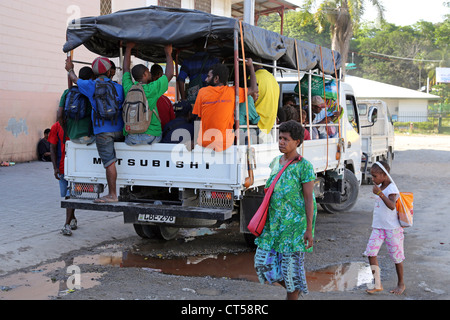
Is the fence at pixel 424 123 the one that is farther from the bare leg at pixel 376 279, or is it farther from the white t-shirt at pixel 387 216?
the bare leg at pixel 376 279

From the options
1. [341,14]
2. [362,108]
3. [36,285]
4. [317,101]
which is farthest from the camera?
[341,14]

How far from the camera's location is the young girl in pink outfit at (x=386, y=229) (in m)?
5.08

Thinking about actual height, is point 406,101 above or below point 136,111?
above

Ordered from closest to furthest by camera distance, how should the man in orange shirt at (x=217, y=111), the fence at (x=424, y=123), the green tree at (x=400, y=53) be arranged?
the man in orange shirt at (x=217, y=111)
the fence at (x=424, y=123)
the green tree at (x=400, y=53)

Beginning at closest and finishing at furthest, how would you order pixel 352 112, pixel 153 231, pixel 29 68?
pixel 153 231 → pixel 352 112 → pixel 29 68

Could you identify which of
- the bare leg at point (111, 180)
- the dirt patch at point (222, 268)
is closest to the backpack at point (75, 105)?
the bare leg at point (111, 180)

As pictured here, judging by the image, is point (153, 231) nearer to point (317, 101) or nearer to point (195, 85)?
point (195, 85)

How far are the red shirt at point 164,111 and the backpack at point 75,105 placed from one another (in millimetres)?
959

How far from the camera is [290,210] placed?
4.07 meters

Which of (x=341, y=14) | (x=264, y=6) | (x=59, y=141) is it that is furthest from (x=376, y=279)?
(x=341, y=14)

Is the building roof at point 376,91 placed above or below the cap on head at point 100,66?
above

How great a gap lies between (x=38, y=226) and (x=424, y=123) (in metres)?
43.9

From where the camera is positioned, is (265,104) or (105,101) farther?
(265,104)
